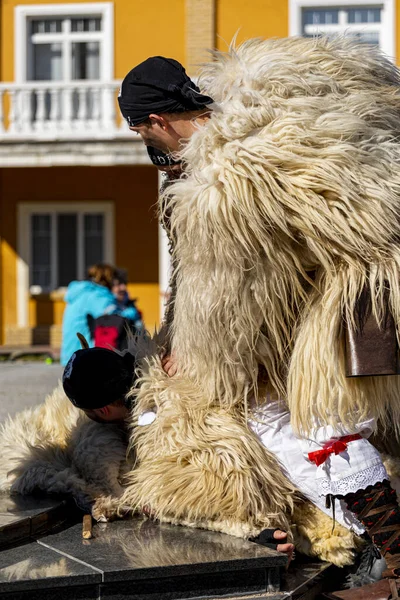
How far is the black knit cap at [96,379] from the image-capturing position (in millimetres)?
2434

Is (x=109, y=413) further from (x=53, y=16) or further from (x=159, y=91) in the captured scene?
Result: (x=53, y=16)

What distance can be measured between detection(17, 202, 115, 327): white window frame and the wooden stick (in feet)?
42.8

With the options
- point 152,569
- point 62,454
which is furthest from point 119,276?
point 152,569

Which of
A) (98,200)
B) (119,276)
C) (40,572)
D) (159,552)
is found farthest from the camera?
(98,200)

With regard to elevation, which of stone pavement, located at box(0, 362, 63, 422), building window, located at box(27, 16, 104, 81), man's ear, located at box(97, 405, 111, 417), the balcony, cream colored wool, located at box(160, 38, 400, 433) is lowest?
stone pavement, located at box(0, 362, 63, 422)

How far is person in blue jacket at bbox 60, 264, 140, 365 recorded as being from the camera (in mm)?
7359

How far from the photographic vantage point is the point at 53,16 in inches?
584

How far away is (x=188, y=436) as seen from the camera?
229cm

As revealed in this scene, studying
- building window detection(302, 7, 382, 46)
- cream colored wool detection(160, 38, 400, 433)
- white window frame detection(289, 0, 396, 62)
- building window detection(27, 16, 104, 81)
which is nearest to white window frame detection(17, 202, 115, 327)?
building window detection(27, 16, 104, 81)

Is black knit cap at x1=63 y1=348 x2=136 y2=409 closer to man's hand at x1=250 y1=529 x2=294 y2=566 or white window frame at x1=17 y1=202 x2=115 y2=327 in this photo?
man's hand at x1=250 y1=529 x2=294 y2=566

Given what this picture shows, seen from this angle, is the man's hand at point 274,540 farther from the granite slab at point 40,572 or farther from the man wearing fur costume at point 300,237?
the granite slab at point 40,572

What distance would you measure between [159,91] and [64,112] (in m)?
12.0

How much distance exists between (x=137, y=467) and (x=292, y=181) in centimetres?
99

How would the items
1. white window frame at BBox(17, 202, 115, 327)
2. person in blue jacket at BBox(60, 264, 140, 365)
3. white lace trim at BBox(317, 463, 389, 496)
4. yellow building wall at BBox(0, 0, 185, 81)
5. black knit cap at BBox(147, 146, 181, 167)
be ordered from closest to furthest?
white lace trim at BBox(317, 463, 389, 496) < black knit cap at BBox(147, 146, 181, 167) < person in blue jacket at BBox(60, 264, 140, 365) < yellow building wall at BBox(0, 0, 185, 81) < white window frame at BBox(17, 202, 115, 327)
